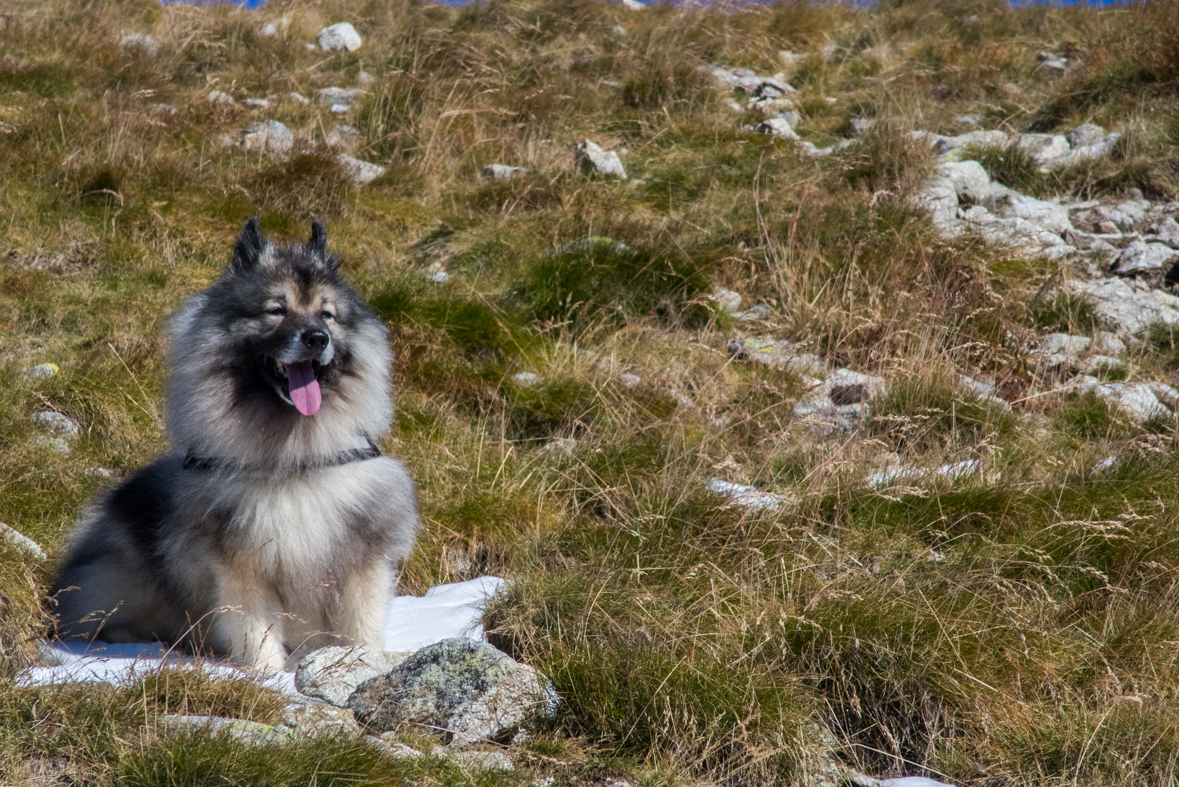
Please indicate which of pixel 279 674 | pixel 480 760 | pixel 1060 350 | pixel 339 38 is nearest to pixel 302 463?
pixel 279 674

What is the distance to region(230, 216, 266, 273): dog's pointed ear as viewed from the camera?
3.56 m

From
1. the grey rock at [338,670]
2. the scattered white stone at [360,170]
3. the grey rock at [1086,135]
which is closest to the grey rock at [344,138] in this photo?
the scattered white stone at [360,170]

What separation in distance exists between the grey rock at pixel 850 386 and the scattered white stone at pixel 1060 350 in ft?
4.08

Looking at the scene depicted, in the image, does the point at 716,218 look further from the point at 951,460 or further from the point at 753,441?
the point at 951,460

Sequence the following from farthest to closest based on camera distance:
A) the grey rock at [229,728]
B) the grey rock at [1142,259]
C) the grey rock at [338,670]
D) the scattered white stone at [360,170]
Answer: the scattered white stone at [360,170] → the grey rock at [1142,259] → the grey rock at [338,670] → the grey rock at [229,728]

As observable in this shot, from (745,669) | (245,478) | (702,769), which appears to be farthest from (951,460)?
(245,478)

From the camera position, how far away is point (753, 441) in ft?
17.4

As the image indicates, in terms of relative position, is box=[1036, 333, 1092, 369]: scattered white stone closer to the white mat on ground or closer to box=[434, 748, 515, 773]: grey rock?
the white mat on ground

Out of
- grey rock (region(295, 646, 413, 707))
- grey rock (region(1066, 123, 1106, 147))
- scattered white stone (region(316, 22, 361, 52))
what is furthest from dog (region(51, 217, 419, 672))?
A: scattered white stone (region(316, 22, 361, 52))

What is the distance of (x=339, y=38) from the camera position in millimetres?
11438

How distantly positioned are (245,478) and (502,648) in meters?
1.18

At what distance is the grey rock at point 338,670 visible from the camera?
3227 mm

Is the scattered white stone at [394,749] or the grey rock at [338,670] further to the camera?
the grey rock at [338,670]

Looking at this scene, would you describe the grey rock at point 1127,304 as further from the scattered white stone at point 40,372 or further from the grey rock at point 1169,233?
the scattered white stone at point 40,372
